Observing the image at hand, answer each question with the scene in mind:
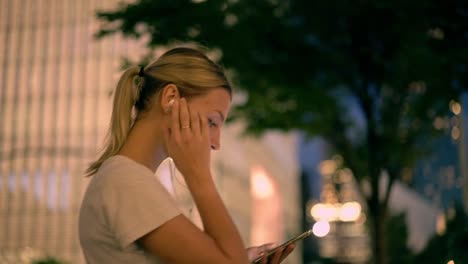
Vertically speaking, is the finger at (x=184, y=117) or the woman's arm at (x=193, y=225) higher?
the finger at (x=184, y=117)


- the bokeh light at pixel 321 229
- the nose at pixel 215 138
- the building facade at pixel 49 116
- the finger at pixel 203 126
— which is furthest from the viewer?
the building facade at pixel 49 116

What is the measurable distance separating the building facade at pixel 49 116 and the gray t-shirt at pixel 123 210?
35.0 m

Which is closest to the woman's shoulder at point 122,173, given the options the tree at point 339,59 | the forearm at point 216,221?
the forearm at point 216,221

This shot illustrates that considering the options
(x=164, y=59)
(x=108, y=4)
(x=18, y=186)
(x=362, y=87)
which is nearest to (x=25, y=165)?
(x=18, y=186)

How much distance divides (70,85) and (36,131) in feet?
11.9

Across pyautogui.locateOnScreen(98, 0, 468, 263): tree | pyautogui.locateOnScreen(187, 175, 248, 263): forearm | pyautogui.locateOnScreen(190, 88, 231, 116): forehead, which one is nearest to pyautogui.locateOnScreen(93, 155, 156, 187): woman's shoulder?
pyautogui.locateOnScreen(187, 175, 248, 263): forearm

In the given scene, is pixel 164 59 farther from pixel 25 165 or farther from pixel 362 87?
pixel 25 165

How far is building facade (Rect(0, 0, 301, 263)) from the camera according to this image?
36.8m

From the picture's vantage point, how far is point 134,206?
1.37m

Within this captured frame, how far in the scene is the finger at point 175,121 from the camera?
144 cm

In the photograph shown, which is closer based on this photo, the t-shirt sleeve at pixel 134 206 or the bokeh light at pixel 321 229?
the t-shirt sleeve at pixel 134 206

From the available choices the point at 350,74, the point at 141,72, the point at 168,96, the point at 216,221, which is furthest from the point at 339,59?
the point at 216,221

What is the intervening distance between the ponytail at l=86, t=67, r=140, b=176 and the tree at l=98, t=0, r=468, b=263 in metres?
5.30

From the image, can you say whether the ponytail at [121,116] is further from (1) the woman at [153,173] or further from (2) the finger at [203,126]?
(2) the finger at [203,126]
